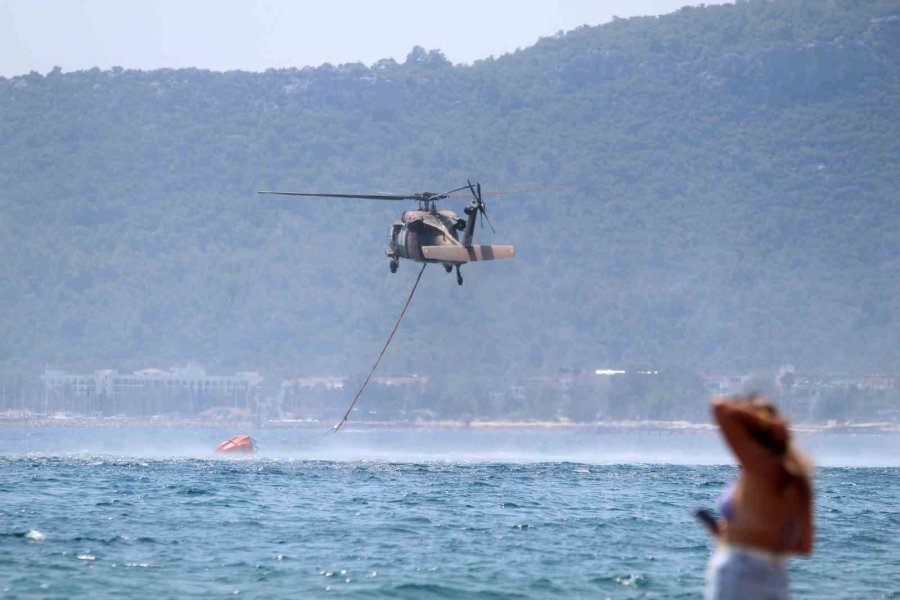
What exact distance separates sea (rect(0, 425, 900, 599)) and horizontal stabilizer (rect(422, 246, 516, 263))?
285 inches

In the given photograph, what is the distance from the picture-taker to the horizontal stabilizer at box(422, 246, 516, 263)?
47406 mm

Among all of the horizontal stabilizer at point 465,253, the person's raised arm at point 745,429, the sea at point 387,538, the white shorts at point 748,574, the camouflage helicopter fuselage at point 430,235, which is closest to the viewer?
the person's raised arm at point 745,429

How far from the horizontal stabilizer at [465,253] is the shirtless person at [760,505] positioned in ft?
110

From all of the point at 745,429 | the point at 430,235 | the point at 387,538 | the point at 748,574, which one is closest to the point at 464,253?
the point at 430,235

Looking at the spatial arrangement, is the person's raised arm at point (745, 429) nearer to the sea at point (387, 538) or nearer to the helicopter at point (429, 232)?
the sea at point (387, 538)

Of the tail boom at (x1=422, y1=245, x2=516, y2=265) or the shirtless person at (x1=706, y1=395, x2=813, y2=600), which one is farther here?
the tail boom at (x1=422, y1=245, x2=516, y2=265)

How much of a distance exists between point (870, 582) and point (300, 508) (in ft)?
61.5

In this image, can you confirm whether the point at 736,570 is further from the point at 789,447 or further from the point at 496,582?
the point at 496,582

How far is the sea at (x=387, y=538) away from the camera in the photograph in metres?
29.2

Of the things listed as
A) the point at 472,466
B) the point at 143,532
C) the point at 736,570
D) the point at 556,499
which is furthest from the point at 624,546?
the point at 472,466

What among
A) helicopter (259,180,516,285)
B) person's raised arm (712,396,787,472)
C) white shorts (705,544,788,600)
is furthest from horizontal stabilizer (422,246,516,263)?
person's raised arm (712,396,787,472)

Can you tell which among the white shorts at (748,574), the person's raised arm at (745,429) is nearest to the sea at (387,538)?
the white shorts at (748,574)

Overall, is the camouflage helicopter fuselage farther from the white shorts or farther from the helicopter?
the white shorts

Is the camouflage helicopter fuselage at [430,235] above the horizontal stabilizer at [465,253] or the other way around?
above
